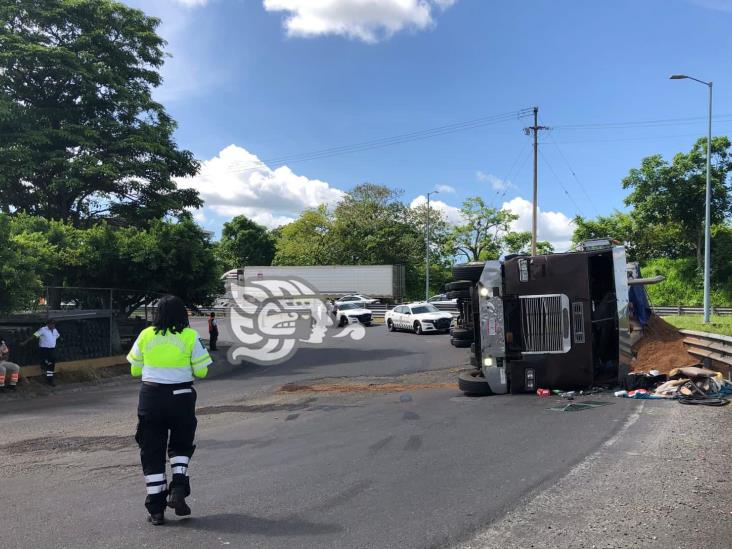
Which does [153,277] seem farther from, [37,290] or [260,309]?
[260,309]

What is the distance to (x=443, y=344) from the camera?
21.6 metres

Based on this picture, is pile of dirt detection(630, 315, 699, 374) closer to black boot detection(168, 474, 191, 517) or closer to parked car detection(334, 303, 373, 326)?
black boot detection(168, 474, 191, 517)

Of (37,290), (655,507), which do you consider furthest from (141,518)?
(37,290)

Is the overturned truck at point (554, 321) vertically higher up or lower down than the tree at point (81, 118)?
lower down

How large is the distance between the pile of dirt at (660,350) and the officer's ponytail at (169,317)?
8939 mm

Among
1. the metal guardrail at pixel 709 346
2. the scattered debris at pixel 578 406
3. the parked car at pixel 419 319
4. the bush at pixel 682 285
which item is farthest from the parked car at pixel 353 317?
the scattered debris at pixel 578 406

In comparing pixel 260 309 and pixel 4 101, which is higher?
pixel 4 101

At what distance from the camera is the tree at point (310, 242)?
60469 mm

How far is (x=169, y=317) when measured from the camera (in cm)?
455

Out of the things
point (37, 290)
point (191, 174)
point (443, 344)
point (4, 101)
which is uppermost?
point (4, 101)

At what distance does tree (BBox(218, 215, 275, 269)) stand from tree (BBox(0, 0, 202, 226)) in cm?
5854

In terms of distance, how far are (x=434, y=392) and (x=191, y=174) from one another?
54.7ft

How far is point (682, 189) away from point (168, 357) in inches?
1591

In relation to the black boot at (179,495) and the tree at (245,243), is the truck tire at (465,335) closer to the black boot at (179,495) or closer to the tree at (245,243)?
the black boot at (179,495)
